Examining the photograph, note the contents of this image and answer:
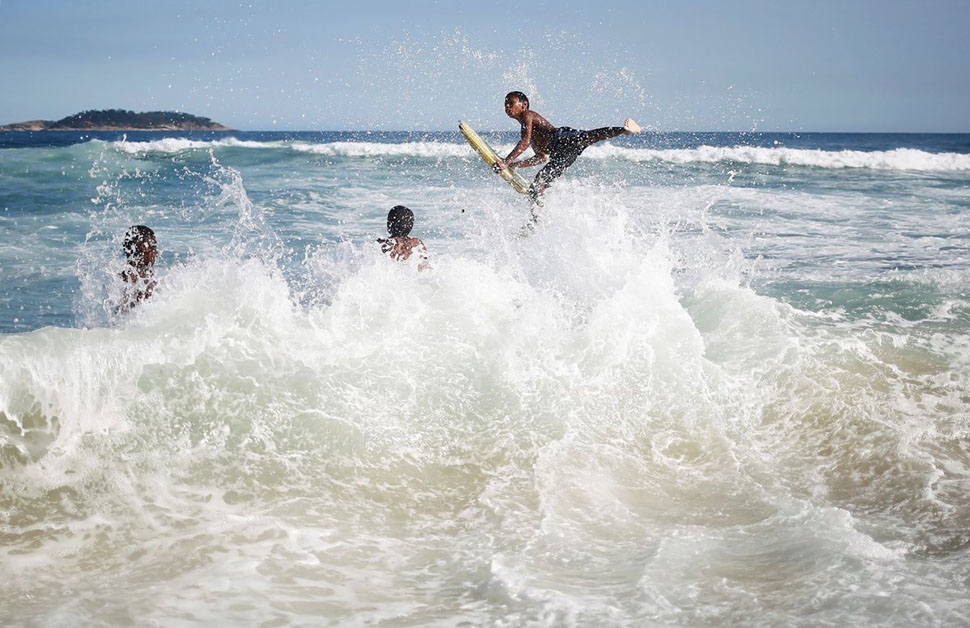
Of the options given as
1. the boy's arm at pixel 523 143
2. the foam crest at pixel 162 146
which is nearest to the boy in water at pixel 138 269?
the boy's arm at pixel 523 143

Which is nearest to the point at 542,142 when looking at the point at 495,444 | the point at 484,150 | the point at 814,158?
the point at 484,150

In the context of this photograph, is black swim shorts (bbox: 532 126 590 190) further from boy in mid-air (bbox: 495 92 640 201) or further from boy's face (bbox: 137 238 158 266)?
boy's face (bbox: 137 238 158 266)

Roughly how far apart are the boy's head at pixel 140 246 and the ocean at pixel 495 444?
43 cm

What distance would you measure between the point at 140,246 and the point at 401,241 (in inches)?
90.9

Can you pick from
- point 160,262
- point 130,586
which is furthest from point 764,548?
point 160,262

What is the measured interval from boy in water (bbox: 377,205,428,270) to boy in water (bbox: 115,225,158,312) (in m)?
2.03

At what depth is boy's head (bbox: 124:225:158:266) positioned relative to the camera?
6.86 meters

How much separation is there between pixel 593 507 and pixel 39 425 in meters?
3.29

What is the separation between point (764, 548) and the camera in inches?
146

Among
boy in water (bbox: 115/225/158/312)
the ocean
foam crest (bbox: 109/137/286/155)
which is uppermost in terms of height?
foam crest (bbox: 109/137/286/155)

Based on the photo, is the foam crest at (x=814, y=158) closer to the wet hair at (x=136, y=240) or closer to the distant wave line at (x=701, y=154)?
the distant wave line at (x=701, y=154)

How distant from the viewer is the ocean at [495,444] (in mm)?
3270

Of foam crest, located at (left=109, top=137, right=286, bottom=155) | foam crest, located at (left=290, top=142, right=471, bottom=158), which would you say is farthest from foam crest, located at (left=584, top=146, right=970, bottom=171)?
foam crest, located at (left=109, top=137, right=286, bottom=155)

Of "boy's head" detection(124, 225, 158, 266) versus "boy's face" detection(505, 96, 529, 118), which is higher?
"boy's face" detection(505, 96, 529, 118)
